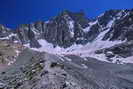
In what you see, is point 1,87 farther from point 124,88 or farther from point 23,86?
point 124,88

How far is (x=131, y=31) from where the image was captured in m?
198

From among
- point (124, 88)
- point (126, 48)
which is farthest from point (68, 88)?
point (126, 48)

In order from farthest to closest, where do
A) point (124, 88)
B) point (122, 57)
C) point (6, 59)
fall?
point (122, 57) < point (6, 59) < point (124, 88)

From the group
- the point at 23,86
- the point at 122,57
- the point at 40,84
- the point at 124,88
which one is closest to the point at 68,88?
the point at 40,84

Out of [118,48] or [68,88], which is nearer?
[68,88]

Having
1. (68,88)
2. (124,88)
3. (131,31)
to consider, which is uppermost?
(131,31)

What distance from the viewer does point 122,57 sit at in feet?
490

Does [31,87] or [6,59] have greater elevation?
[6,59]

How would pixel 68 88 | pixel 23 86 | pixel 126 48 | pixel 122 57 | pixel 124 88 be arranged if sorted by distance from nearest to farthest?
1. pixel 68 88
2. pixel 23 86
3. pixel 124 88
4. pixel 122 57
5. pixel 126 48

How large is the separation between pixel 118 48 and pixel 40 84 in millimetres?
153552

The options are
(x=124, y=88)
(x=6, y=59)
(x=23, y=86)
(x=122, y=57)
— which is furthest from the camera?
(x=122, y=57)

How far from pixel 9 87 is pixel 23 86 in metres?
1.69

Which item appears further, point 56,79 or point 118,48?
point 118,48

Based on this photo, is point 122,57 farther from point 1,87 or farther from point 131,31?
point 1,87
